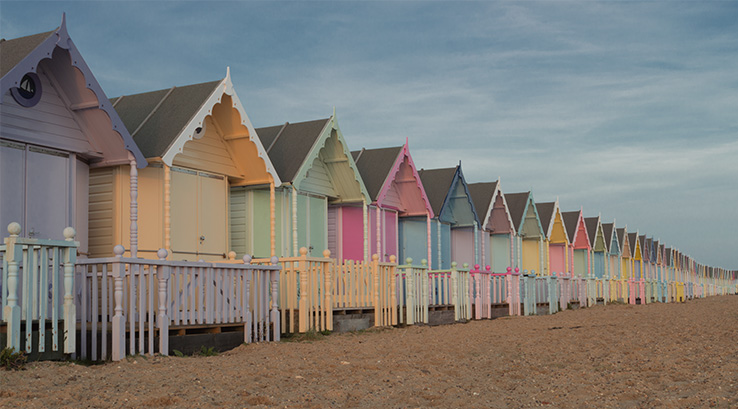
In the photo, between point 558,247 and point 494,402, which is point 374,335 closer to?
point 494,402

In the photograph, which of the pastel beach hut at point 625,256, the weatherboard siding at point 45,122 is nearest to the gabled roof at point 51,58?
the weatherboard siding at point 45,122

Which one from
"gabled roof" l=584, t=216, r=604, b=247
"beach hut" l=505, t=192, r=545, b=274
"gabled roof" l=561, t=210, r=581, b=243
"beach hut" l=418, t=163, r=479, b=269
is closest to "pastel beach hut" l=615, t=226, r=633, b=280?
"gabled roof" l=584, t=216, r=604, b=247

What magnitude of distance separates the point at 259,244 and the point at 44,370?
915 centimetres

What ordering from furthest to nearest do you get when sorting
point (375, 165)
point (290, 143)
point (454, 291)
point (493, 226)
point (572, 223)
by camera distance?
1. point (572, 223)
2. point (493, 226)
3. point (375, 165)
4. point (454, 291)
5. point (290, 143)

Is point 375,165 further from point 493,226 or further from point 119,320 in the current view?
point 119,320

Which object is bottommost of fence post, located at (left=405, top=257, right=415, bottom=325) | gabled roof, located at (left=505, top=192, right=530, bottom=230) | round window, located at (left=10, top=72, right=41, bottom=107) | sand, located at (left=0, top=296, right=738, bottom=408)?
sand, located at (left=0, top=296, right=738, bottom=408)

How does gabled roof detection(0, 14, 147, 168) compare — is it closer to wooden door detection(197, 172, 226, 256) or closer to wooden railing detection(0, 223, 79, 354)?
wooden door detection(197, 172, 226, 256)

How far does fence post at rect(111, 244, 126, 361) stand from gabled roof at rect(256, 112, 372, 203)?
778 centimetres

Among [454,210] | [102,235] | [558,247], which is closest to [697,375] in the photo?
[102,235]

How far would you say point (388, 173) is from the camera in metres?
19.8

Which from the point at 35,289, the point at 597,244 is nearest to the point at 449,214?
the point at 35,289

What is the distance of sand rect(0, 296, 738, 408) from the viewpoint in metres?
6.46

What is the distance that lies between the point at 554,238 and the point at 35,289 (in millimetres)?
30522

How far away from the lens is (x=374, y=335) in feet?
43.8
